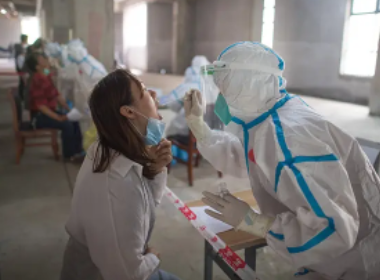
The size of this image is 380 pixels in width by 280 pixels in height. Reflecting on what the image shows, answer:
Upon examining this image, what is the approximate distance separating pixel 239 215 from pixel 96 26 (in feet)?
16.7

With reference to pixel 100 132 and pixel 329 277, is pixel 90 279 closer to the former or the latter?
pixel 100 132

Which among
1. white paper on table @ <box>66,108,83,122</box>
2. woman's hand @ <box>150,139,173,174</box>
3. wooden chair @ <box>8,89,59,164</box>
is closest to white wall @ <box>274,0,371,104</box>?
woman's hand @ <box>150,139,173,174</box>

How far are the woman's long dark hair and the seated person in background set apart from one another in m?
2.64

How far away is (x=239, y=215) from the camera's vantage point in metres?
1.07

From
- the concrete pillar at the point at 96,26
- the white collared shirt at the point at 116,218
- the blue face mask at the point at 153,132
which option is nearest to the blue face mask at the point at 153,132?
the blue face mask at the point at 153,132

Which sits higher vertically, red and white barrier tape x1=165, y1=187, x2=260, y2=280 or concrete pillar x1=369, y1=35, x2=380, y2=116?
concrete pillar x1=369, y1=35, x2=380, y2=116

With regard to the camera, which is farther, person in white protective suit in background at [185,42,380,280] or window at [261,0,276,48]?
window at [261,0,276,48]

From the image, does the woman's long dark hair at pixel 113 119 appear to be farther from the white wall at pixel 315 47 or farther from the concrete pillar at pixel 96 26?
the concrete pillar at pixel 96 26

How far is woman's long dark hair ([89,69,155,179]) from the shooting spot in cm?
101

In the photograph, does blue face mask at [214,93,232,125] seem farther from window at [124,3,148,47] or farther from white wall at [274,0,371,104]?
window at [124,3,148,47]

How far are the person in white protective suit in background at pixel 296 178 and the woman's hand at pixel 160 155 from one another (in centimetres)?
20

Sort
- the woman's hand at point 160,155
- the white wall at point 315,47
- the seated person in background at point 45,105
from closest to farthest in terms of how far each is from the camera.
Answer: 1. the woman's hand at point 160,155
2. the white wall at point 315,47
3. the seated person in background at point 45,105

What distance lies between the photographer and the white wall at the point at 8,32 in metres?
20.6

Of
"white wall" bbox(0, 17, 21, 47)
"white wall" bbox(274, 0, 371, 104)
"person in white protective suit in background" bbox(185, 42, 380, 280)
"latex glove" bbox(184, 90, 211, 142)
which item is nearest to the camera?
"person in white protective suit in background" bbox(185, 42, 380, 280)
